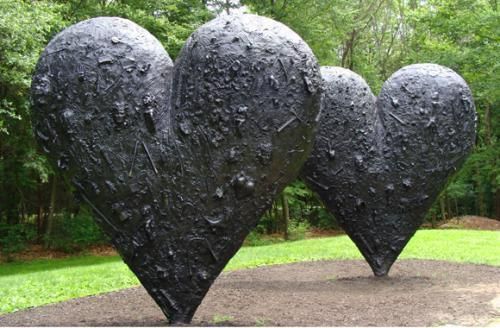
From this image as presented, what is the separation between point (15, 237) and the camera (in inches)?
713

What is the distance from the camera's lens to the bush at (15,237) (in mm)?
17703

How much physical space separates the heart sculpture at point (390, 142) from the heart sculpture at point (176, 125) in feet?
8.46

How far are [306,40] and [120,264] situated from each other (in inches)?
372

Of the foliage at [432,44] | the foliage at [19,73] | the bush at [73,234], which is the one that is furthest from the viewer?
the foliage at [432,44]

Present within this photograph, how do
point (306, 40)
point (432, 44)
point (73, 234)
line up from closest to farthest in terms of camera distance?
point (306, 40), point (73, 234), point (432, 44)

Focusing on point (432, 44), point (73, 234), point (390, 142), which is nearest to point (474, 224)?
point (432, 44)

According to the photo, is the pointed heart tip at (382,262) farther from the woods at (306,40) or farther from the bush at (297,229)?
the bush at (297,229)

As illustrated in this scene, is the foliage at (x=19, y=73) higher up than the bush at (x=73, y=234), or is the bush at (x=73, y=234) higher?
the foliage at (x=19, y=73)

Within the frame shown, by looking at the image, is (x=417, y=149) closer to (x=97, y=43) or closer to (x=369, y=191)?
(x=369, y=191)

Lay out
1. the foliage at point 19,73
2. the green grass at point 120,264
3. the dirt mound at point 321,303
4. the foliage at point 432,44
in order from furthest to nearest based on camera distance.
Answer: the foliage at point 432,44 < the foliage at point 19,73 < the green grass at point 120,264 < the dirt mound at point 321,303

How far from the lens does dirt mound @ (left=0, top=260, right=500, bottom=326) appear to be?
5.58m

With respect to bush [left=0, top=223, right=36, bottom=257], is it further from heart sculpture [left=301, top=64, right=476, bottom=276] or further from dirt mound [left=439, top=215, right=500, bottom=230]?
dirt mound [left=439, top=215, right=500, bottom=230]

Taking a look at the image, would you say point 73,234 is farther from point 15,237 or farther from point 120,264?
point 120,264

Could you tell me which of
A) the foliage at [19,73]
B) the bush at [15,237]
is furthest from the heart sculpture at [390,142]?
the bush at [15,237]
